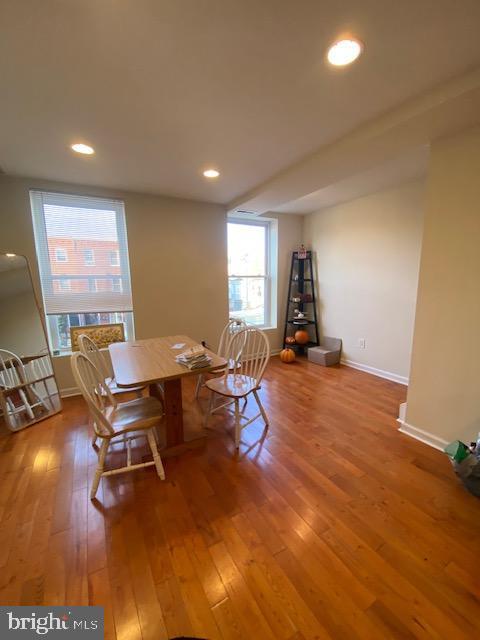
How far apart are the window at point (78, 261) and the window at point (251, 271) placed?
1663mm

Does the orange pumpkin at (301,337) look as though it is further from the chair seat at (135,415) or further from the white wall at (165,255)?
the chair seat at (135,415)

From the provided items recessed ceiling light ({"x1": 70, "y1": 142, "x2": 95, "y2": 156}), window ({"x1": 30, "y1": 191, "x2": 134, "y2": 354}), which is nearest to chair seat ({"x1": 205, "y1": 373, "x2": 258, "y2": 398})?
window ({"x1": 30, "y1": 191, "x2": 134, "y2": 354})

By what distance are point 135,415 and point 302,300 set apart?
339 cm

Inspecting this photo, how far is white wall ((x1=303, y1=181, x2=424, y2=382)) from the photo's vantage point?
126 inches

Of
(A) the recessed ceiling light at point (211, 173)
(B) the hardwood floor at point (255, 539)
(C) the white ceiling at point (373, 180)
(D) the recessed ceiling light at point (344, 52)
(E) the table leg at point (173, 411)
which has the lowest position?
(B) the hardwood floor at point (255, 539)

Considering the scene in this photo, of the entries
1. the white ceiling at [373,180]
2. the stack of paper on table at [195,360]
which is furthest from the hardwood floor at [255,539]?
the white ceiling at [373,180]

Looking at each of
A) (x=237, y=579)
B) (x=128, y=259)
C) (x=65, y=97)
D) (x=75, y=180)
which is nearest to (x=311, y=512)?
(x=237, y=579)

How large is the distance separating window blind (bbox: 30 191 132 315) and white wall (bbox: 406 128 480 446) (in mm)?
3096

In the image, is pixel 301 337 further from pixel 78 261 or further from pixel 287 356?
pixel 78 261

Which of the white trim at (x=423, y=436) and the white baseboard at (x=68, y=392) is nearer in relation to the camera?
the white trim at (x=423, y=436)

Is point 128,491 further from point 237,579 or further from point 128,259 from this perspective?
point 128,259

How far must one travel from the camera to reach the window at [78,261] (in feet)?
9.29

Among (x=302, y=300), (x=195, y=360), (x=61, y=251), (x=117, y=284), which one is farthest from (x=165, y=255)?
(x=302, y=300)

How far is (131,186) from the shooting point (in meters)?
2.94
